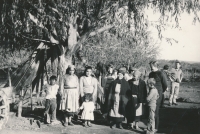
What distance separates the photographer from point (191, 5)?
22.5 feet

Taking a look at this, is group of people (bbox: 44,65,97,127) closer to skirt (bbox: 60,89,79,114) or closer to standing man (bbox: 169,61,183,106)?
skirt (bbox: 60,89,79,114)

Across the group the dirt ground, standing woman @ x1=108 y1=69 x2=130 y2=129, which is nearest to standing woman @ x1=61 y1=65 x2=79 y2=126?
the dirt ground

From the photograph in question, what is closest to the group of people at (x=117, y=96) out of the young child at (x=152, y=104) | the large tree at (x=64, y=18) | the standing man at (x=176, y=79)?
the young child at (x=152, y=104)

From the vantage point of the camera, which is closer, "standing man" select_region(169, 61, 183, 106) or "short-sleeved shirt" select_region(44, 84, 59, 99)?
"short-sleeved shirt" select_region(44, 84, 59, 99)

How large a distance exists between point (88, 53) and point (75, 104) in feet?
14.4

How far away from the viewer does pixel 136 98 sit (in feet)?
21.6

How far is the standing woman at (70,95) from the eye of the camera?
22.0ft

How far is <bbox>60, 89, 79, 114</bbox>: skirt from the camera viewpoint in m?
6.69

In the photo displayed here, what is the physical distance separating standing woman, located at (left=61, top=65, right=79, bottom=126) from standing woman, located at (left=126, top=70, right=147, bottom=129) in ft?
4.72

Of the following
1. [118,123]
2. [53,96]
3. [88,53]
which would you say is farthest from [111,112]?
[88,53]

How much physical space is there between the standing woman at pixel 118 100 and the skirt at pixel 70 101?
0.92 m

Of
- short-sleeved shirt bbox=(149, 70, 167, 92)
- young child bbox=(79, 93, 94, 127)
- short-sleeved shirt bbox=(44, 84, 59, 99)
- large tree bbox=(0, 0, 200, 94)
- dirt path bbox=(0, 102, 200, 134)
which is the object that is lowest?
dirt path bbox=(0, 102, 200, 134)

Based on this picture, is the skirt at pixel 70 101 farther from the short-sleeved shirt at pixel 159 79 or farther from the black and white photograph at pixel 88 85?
the short-sleeved shirt at pixel 159 79

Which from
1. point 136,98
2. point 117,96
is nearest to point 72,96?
point 117,96
